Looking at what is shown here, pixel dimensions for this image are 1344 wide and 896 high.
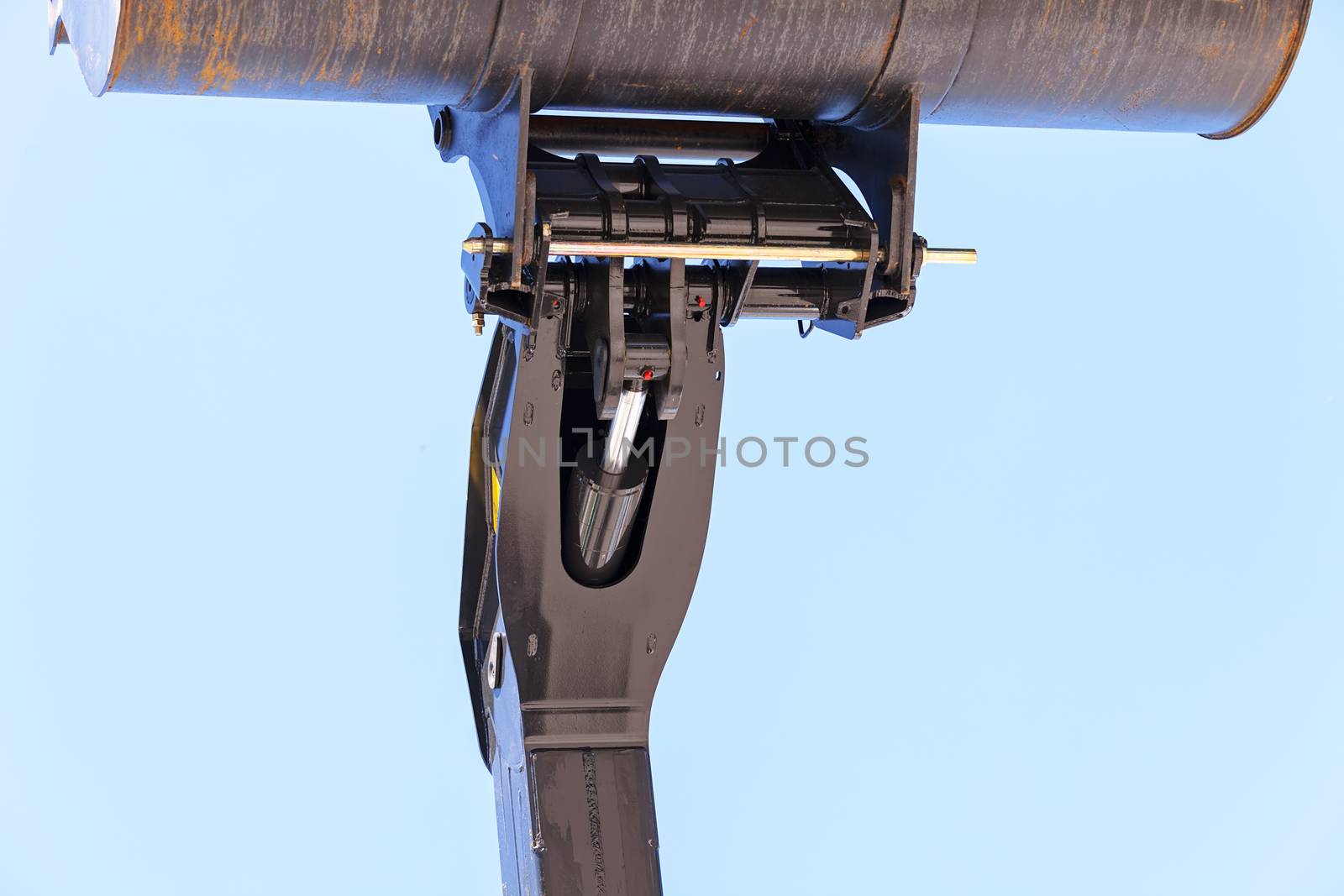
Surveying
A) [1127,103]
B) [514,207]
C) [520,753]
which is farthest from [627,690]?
[1127,103]

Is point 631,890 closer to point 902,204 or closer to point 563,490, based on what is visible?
point 563,490

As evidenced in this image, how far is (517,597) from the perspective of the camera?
2908 millimetres

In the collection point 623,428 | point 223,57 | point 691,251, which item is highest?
point 223,57

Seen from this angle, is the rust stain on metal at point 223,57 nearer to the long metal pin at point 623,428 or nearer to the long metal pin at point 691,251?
the long metal pin at point 691,251

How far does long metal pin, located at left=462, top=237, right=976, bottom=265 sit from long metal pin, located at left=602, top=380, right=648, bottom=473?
0.22m

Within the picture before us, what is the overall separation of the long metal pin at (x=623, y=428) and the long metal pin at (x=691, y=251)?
0.22 metres

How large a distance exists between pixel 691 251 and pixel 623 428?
345 mm

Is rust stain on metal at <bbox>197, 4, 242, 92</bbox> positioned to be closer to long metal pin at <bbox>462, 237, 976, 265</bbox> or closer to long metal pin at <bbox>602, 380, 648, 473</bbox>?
long metal pin at <bbox>462, 237, 976, 265</bbox>

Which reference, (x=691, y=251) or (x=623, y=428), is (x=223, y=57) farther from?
(x=623, y=428)

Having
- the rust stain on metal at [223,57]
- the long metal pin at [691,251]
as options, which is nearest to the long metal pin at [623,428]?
the long metal pin at [691,251]

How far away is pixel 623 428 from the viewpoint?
110 inches

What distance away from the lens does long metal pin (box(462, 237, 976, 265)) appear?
253cm

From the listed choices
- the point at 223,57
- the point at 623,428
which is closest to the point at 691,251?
the point at 623,428

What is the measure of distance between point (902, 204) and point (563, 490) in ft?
2.26
